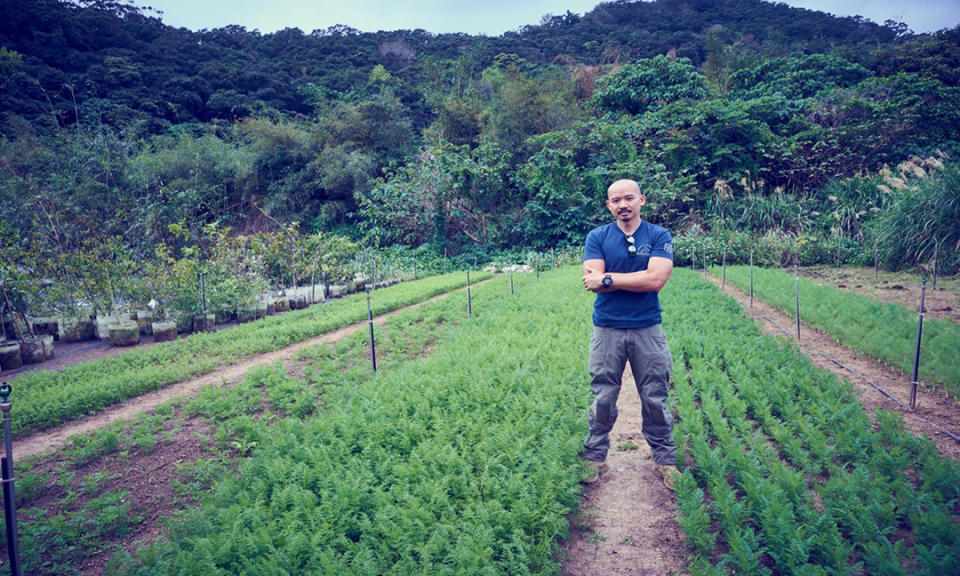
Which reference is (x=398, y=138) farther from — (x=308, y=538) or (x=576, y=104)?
(x=308, y=538)

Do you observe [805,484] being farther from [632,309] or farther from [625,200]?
[625,200]

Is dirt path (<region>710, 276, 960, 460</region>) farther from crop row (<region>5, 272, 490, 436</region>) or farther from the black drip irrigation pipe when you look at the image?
crop row (<region>5, 272, 490, 436</region>)

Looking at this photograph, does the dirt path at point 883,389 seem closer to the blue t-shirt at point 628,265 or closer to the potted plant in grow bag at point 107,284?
the blue t-shirt at point 628,265

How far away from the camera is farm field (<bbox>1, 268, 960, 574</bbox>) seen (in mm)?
2715

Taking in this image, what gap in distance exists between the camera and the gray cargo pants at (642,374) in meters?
3.41

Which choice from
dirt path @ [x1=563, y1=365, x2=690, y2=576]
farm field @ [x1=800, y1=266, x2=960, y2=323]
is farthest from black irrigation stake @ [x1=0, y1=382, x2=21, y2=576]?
farm field @ [x1=800, y1=266, x2=960, y2=323]

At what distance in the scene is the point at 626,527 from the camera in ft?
10.3

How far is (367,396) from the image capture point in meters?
5.07

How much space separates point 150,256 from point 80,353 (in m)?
9.55

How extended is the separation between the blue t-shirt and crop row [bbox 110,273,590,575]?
3.44 ft

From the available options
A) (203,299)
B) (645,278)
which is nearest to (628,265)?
(645,278)

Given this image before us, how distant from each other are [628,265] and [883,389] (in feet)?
12.9

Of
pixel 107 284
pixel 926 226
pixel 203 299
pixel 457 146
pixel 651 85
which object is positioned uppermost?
pixel 651 85

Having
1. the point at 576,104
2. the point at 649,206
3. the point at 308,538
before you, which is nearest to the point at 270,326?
the point at 308,538
